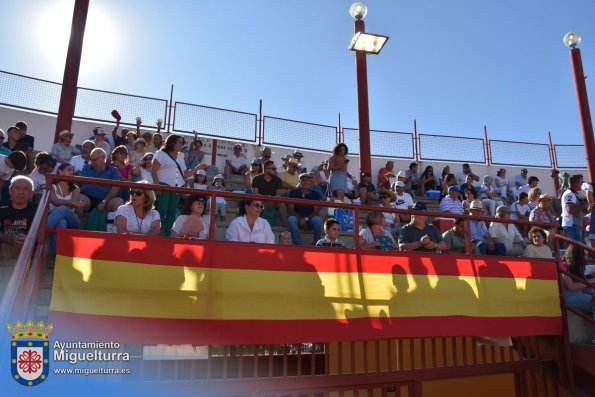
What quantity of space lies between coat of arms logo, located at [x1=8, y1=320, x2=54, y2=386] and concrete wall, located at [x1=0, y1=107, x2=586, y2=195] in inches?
377

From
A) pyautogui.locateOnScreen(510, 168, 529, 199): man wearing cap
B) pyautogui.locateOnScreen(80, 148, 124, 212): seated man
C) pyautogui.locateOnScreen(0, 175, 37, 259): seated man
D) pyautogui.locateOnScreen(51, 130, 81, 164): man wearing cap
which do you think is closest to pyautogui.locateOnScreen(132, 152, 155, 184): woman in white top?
pyautogui.locateOnScreen(80, 148, 124, 212): seated man

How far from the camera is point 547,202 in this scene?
9.72 m

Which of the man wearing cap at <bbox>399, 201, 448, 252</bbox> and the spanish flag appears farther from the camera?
the man wearing cap at <bbox>399, 201, 448, 252</bbox>

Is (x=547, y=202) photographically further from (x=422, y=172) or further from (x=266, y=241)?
(x=266, y=241)

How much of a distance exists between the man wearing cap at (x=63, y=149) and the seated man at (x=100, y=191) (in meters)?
2.62

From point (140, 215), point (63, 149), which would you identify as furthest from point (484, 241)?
point (63, 149)

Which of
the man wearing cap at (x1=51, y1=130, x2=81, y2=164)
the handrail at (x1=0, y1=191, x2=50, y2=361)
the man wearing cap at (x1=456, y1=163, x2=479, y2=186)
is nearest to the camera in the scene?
the handrail at (x1=0, y1=191, x2=50, y2=361)

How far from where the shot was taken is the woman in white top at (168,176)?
6.53 meters

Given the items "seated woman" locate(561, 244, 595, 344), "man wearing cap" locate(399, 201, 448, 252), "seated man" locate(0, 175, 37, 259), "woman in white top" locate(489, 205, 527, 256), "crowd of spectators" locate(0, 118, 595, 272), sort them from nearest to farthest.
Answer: "seated man" locate(0, 175, 37, 259)
"crowd of spectators" locate(0, 118, 595, 272)
"seated woman" locate(561, 244, 595, 344)
"man wearing cap" locate(399, 201, 448, 252)
"woman in white top" locate(489, 205, 527, 256)

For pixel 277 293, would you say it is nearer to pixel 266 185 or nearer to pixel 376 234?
pixel 376 234

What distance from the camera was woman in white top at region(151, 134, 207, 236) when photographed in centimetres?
653

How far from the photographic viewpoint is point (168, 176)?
22.3ft

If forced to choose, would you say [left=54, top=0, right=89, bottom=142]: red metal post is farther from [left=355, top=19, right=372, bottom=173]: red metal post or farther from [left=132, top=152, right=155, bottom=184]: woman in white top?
[left=355, top=19, right=372, bottom=173]: red metal post

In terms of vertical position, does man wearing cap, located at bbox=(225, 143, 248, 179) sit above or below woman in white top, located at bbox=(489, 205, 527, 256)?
above
